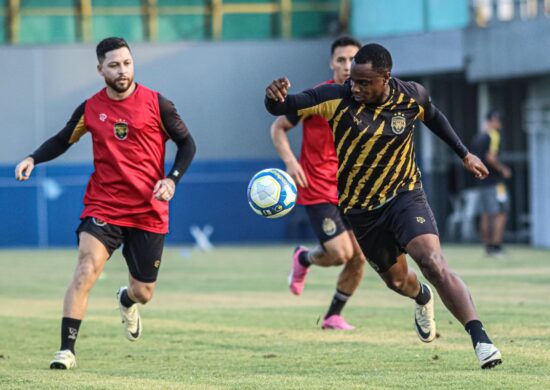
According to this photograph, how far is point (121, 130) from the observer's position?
9.82 m

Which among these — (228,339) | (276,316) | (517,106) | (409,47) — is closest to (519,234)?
(517,106)

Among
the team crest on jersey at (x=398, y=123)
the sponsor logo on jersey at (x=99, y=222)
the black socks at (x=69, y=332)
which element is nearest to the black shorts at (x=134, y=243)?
the sponsor logo on jersey at (x=99, y=222)

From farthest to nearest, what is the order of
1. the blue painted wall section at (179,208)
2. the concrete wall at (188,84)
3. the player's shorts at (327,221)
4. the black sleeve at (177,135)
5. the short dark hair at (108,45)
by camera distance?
the concrete wall at (188,84), the blue painted wall section at (179,208), the player's shorts at (327,221), the black sleeve at (177,135), the short dark hair at (108,45)

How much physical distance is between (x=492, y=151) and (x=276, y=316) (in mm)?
10658

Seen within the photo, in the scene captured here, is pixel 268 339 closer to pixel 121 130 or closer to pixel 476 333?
pixel 121 130

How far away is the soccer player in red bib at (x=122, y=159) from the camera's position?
32.0 ft

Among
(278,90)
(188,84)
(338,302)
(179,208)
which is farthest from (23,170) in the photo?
(188,84)

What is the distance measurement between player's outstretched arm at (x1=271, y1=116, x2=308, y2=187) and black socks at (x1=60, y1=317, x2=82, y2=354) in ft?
9.16

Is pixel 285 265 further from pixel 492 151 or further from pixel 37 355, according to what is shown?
pixel 37 355

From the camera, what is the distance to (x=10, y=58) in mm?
34250

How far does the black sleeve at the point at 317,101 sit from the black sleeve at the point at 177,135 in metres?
1.30

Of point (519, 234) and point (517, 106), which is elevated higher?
point (517, 106)

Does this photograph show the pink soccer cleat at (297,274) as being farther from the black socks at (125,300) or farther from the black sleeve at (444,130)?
the black sleeve at (444,130)

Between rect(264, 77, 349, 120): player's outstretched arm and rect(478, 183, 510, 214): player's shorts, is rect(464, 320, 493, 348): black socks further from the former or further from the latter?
rect(478, 183, 510, 214): player's shorts
